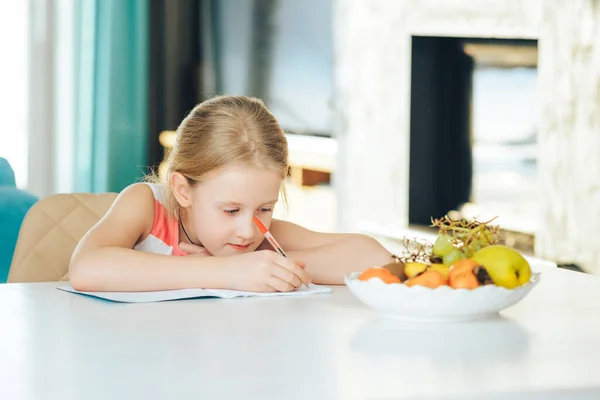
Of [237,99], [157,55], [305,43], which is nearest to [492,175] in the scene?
[305,43]

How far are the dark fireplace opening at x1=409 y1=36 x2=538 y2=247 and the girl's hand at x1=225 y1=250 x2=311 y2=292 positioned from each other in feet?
8.01

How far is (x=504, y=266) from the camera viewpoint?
3.55 feet

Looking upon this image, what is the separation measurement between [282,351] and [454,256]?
351 millimetres

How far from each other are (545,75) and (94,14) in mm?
2149

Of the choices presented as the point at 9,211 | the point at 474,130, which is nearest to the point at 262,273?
the point at 9,211

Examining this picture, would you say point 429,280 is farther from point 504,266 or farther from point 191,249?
point 191,249

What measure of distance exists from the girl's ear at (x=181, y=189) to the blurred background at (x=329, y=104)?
2.41 m

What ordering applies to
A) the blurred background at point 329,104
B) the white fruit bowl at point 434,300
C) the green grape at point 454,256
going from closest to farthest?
1. the white fruit bowl at point 434,300
2. the green grape at point 454,256
3. the blurred background at point 329,104

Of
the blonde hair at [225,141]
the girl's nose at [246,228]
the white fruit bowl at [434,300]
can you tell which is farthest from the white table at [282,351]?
the blonde hair at [225,141]

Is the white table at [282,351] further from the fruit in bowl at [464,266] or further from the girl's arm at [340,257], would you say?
the girl's arm at [340,257]

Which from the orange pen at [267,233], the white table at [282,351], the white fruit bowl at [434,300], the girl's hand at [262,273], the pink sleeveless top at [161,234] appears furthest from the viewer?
the pink sleeveless top at [161,234]

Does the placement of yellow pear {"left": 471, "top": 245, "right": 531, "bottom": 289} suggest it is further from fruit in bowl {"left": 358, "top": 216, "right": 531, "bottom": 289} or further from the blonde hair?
the blonde hair

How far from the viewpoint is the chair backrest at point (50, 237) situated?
1690 mm

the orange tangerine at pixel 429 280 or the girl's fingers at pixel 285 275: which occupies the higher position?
the orange tangerine at pixel 429 280
